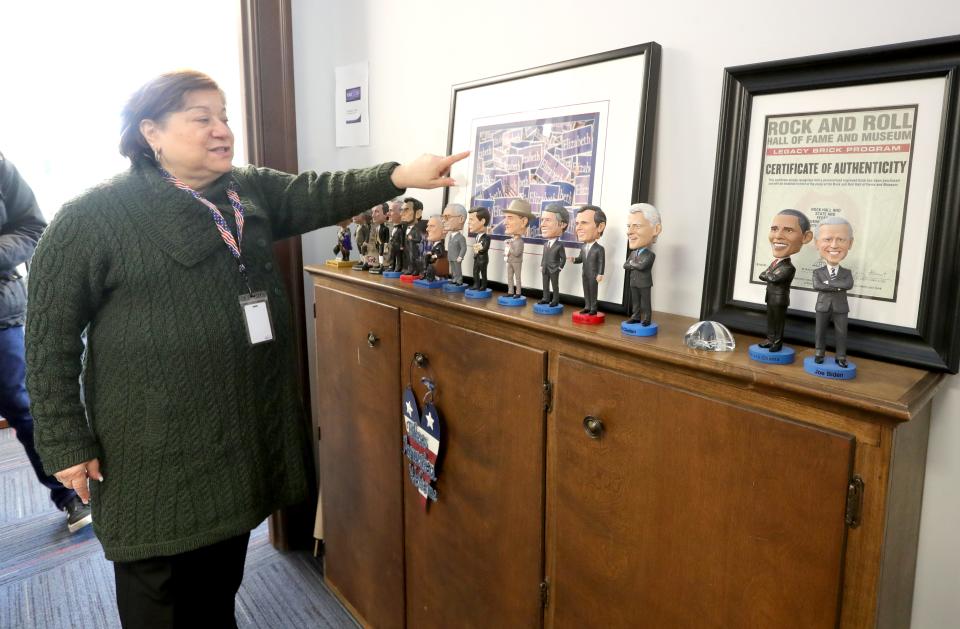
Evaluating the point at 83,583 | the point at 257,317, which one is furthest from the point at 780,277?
the point at 83,583

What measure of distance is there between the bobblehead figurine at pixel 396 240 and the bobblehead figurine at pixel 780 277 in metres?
1.01

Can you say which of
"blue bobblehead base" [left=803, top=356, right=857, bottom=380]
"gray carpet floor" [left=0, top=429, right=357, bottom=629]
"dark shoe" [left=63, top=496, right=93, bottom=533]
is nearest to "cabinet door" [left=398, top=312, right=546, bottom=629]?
"blue bobblehead base" [left=803, top=356, right=857, bottom=380]

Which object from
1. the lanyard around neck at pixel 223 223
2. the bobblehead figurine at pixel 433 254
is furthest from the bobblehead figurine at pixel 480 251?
the lanyard around neck at pixel 223 223

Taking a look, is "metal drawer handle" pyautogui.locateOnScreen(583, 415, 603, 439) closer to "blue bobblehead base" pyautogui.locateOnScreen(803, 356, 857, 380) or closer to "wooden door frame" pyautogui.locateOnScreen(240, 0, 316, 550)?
"blue bobblehead base" pyautogui.locateOnScreen(803, 356, 857, 380)

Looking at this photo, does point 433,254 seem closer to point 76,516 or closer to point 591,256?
point 591,256

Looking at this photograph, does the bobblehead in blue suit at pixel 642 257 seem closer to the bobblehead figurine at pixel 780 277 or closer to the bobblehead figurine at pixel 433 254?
the bobblehead figurine at pixel 780 277

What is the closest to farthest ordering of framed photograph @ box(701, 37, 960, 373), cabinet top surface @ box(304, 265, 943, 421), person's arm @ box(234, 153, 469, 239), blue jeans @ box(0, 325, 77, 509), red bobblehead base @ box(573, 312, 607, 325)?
cabinet top surface @ box(304, 265, 943, 421), framed photograph @ box(701, 37, 960, 373), red bobblehead base @ box(573, 312, 607, 325), person's arm @ box(234, 153, 469, 239), blue jeans @ box(0, 325, 77, 509)

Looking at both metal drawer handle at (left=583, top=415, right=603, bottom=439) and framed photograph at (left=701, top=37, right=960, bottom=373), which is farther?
metal drawer handle at (left=583, top=415, right=603, bottom=439)

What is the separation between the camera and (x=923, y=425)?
3.17ft

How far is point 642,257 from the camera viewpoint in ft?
3.71

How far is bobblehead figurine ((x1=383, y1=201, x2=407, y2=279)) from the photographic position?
67.4 inches

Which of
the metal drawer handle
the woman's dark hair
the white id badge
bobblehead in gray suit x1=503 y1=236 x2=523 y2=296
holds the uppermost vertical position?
the woman's dark hair

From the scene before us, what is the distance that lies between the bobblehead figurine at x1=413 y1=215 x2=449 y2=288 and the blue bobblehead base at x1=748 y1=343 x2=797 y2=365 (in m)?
0.81

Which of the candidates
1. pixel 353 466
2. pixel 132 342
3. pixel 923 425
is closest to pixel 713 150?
→ pixel 923 425
